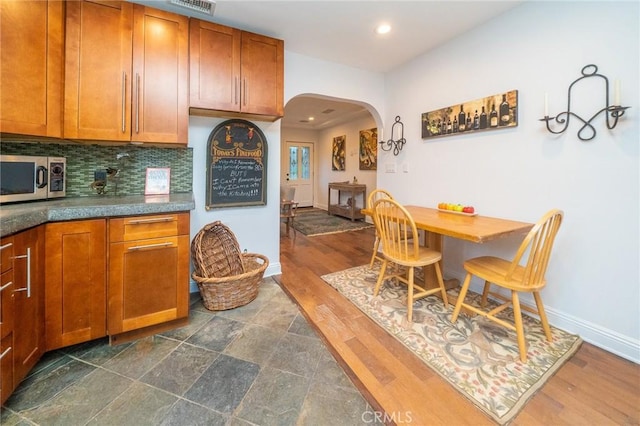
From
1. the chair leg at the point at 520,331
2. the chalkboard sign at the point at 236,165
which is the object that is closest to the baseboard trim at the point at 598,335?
the chair leg at the point at 520,331

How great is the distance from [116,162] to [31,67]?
763mm

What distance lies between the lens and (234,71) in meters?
2.22

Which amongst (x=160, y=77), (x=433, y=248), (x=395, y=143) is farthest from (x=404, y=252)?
(x=160, y=77)

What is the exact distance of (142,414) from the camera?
1224mm

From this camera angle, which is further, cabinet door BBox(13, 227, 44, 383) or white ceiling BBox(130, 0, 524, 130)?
white ceiling BBox(130, 0, 524, 130)

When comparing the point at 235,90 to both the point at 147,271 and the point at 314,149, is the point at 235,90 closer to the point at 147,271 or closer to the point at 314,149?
the point at 147,271

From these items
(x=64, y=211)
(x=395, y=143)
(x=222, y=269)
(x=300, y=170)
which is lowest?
(x=222, y=269)

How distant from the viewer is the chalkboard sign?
8.16 feet

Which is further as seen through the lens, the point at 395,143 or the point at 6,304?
the point at 395,143

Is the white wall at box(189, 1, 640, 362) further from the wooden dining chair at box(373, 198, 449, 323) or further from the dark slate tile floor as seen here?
the dark slate tile floor

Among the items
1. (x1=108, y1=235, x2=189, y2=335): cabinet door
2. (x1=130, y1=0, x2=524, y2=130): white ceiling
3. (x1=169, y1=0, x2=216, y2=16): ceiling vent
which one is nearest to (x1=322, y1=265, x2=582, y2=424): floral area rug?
(x1=108, y1=235, x2=189, y2=335): cabinet door

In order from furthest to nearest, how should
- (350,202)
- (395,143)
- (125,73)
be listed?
(350,202)
(395,143)
(125,73)

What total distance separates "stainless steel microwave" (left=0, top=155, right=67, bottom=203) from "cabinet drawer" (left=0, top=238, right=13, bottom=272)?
1.42ft

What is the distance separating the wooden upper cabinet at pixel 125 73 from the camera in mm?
1699
